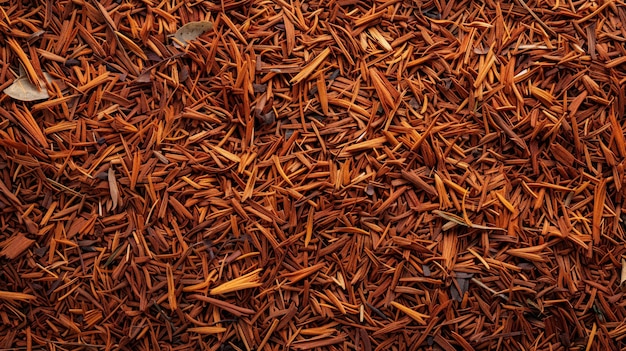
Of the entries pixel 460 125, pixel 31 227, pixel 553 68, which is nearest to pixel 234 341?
pixel 31 227

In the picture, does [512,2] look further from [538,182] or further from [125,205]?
[125,205]

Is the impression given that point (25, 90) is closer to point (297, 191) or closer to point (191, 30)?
point (191, 30)

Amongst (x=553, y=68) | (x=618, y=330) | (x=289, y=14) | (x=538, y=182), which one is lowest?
(x=618, y=330)

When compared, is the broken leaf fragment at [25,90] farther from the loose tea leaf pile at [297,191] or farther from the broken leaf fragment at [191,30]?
the broken leaf fragment at [191,30]

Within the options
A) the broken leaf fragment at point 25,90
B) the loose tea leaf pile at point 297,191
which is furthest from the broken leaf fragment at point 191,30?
the broken leaf fragment at point 25,90

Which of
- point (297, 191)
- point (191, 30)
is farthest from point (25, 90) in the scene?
point (297, 191)

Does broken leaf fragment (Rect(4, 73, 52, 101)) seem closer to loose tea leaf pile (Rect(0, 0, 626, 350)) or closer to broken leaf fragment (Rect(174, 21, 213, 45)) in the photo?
loose tea leaf pile (Rect(0, 0, 626, 350))
